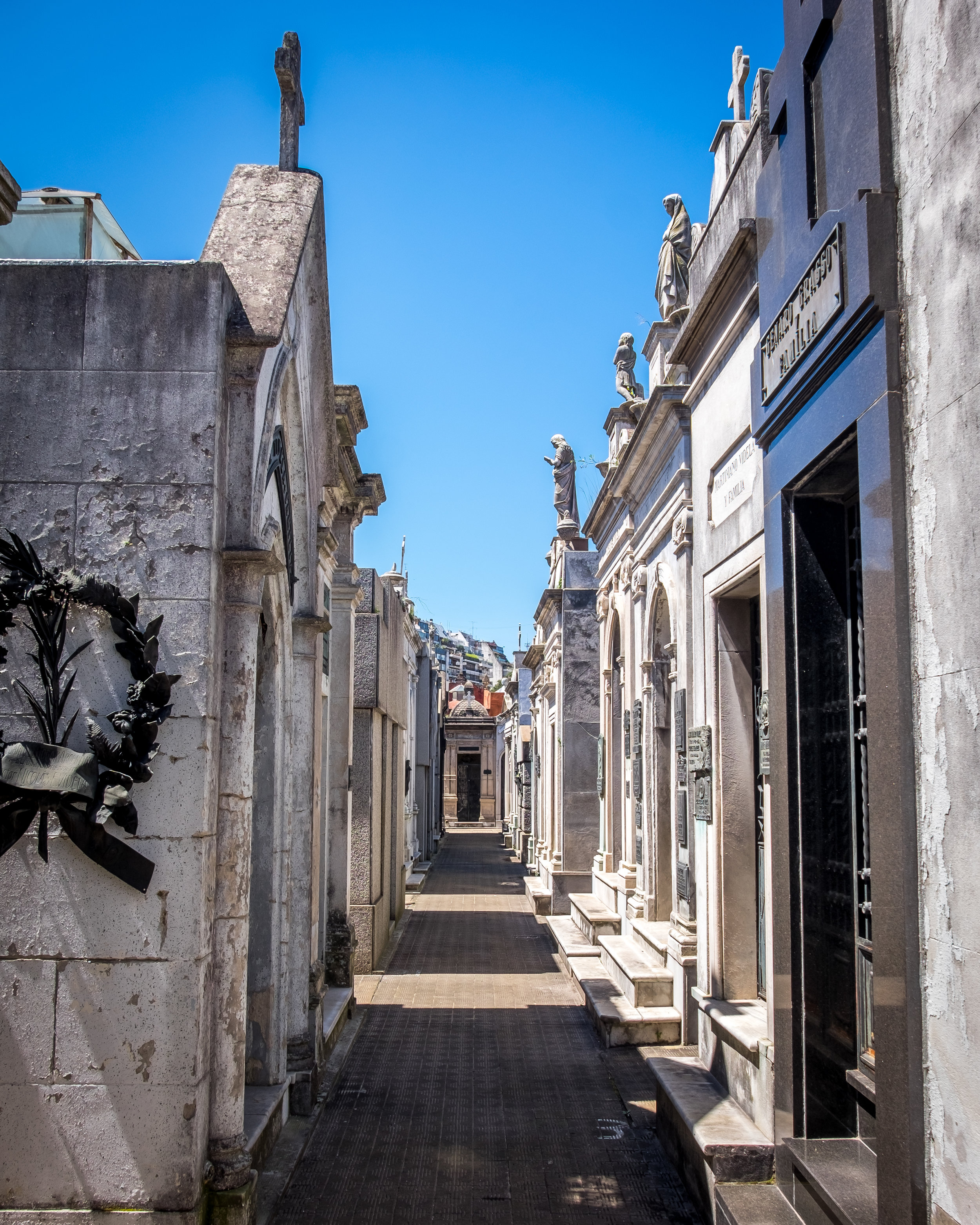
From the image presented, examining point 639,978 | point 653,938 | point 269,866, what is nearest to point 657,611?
point 653,938

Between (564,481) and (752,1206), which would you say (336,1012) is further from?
(564,481)

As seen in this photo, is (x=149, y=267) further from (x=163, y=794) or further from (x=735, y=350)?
(x=735, y=350)

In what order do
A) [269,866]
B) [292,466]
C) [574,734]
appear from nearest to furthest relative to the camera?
[269,866]
[292,466]
[574,734]

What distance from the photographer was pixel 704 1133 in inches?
201

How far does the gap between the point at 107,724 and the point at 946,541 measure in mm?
3193

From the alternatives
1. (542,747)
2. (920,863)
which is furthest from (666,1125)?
(542,747)

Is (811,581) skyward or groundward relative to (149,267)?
groundward

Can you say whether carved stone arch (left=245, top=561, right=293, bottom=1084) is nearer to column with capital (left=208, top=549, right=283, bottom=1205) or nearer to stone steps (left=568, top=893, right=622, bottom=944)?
column with capital (left=208, top=549, right=283, bottom=1205)

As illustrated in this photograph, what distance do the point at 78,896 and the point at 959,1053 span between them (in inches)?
127

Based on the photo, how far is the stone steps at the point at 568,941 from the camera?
11.4 meters

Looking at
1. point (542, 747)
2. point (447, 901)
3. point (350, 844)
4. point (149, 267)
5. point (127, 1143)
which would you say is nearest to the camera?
point (127, 1143)

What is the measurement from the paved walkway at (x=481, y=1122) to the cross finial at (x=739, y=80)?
21.2 ft

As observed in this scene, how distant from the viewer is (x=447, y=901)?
17.6 meters

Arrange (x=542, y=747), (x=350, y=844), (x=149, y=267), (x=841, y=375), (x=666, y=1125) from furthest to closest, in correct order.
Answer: (x=542, y=747)
(x=350, y=844)
(x=666, y=1125)
(x=149, y=267)
(x=841, y=375)
